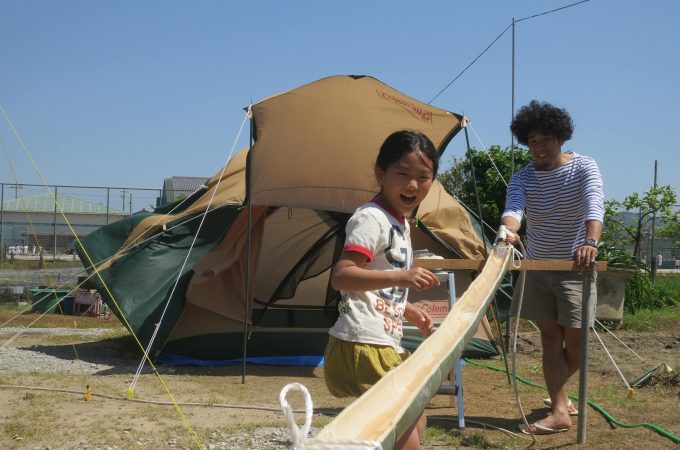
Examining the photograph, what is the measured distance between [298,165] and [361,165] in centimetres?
52

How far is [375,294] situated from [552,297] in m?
1.88

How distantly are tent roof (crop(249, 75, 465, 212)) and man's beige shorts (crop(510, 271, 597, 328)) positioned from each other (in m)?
2.33

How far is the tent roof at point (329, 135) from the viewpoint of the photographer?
6230 millimetres

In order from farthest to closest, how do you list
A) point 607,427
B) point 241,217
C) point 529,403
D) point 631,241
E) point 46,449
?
point 631,241, point 241,217, point 529,403, point 607,427, point 46,449

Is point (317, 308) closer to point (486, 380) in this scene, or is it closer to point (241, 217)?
point (241, 217)

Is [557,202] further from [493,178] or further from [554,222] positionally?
[493,178]

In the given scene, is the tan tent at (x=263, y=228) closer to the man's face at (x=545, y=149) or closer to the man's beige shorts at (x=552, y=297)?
the man's face at (x=545, y=149)

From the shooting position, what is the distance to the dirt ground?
13.2 feet

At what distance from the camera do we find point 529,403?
5.08m

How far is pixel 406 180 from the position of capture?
253 cm

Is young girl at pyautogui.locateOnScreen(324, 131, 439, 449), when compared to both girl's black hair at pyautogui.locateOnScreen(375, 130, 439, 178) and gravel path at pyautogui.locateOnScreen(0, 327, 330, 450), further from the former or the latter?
gravel path at pyautogui.locateOnScreen(0, 327, 330, 450)

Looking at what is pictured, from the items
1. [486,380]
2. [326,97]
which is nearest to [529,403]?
[486,380]

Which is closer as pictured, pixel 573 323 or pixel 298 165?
pixel 573 323

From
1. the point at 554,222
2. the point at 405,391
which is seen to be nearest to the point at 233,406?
the point at 554,222
